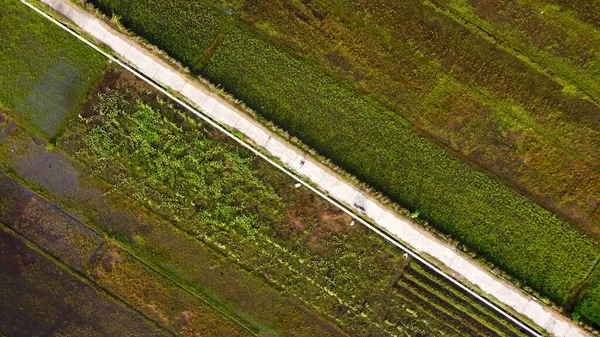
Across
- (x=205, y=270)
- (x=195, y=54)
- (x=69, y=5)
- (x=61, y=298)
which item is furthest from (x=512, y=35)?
(x=61, y=298)

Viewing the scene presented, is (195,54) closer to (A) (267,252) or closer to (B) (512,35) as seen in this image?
(A) (267,252)

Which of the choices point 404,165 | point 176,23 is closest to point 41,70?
point 176,23

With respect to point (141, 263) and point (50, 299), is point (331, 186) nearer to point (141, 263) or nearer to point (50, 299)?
point (141, 263)

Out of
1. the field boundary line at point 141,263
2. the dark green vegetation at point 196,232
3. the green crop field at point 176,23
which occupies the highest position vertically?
the green crop field at point 176,23

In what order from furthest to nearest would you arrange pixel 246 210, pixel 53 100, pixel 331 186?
pixel 53 100 → pixel 246 210 → pixel 331 186

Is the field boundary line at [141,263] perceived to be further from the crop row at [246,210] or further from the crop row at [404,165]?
the crop row at [404,165]

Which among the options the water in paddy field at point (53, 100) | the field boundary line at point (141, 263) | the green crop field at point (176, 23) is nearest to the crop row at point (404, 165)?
the green crop field at point (176, 23)
